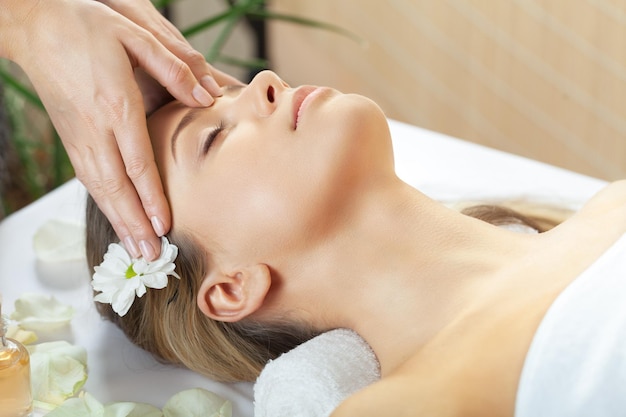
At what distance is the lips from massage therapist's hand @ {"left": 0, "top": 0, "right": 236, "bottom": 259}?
6.9 inches

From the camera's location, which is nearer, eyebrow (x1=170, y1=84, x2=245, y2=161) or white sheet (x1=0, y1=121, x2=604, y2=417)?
eyebrow (x1=170, y1=84, x2=245, y2=161)

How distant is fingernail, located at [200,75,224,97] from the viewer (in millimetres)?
1768

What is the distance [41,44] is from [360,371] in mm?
882

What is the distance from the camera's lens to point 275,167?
1.59 meters

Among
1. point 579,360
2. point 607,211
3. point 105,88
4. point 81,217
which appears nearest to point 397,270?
point 579,360

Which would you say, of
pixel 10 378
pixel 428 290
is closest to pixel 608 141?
pixel 428 290

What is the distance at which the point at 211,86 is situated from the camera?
5.83 feet

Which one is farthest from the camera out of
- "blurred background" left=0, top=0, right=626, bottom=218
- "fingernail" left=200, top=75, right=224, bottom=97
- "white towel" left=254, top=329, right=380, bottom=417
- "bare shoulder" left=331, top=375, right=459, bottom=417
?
"blurred background" left=0, top=0, right=626, bottom=218

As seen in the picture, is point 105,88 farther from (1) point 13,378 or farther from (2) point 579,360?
(2) point 579,360

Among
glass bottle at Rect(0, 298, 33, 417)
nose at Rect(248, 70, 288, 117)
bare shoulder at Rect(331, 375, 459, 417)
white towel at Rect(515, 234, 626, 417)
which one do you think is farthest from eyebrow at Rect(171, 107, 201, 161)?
white towel at Rect(515, 234, 626, 417)

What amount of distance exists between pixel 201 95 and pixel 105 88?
0.58 feet

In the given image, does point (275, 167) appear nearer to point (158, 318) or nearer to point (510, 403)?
point (158, 318)

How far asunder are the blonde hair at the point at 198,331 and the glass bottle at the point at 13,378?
263mm

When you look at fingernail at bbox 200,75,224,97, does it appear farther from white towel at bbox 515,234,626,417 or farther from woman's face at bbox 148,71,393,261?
white towel at bbox 515,234,626,417
